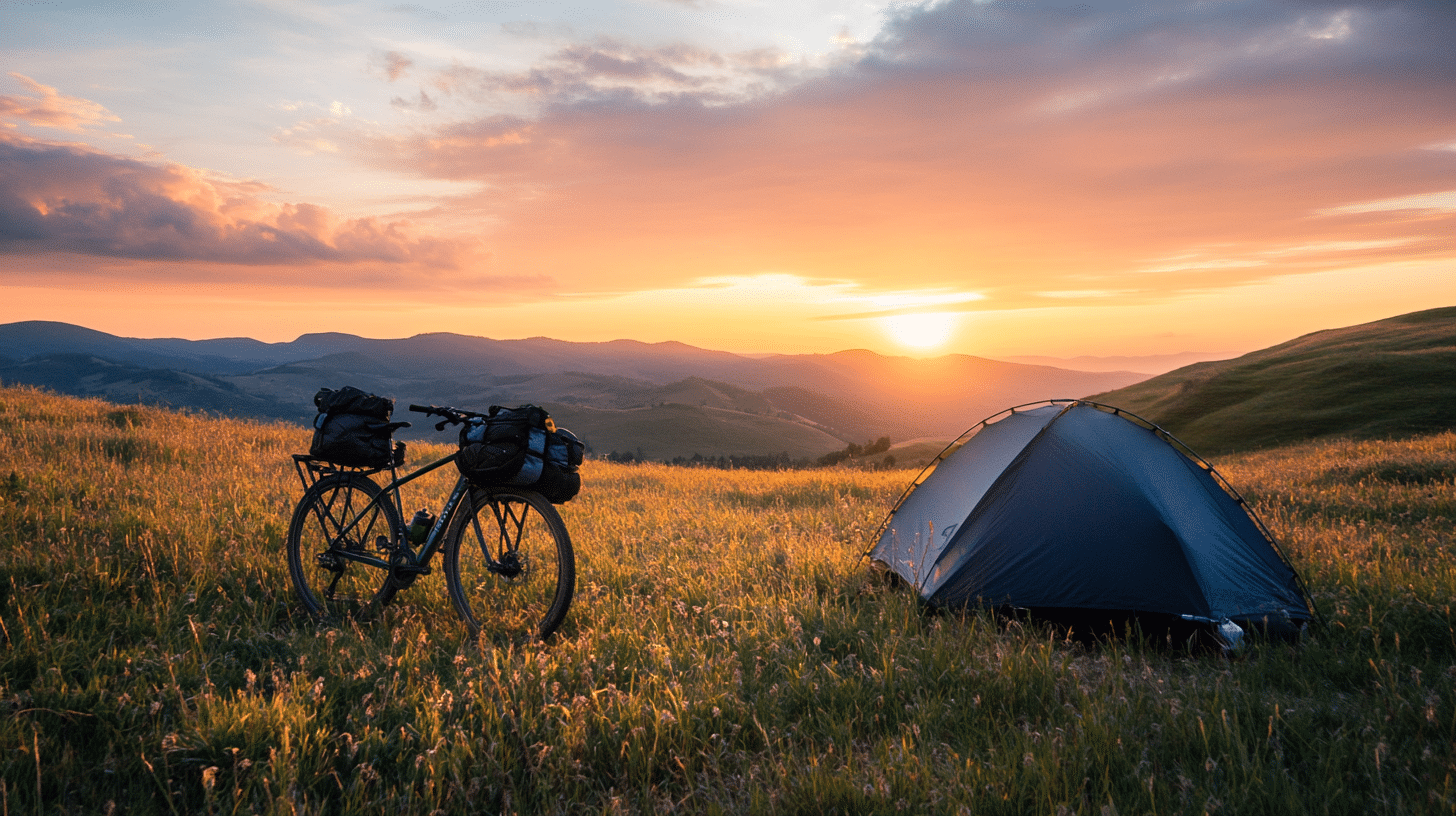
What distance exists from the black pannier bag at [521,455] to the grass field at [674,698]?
124 cm

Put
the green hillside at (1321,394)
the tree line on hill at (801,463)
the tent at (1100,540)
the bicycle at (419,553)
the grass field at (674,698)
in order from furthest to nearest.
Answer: the green hillside at (1321,394) < the tree line on hill at (801,463) < the tent at (1100,540) < the bicycle at (419,553) < the grass field at (674,698)

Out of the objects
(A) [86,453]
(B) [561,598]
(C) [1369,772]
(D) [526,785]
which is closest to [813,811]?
(D) [526,785]

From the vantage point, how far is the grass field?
132 inches

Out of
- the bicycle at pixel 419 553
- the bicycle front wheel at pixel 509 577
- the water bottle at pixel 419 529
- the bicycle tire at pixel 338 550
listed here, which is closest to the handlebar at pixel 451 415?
the bicycle at pixel 419 553

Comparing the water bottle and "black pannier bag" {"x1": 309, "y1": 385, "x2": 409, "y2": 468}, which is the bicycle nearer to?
the water bottle

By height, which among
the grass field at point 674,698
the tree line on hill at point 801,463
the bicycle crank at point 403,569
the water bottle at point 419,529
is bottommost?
the tree line on hill at point 801,463

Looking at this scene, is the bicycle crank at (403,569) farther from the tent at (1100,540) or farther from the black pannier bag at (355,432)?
the tent at (1100,540)

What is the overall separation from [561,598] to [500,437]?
1352mm

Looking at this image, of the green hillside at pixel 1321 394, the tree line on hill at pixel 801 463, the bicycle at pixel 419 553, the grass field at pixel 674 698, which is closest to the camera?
the grass field at pixel 674 698

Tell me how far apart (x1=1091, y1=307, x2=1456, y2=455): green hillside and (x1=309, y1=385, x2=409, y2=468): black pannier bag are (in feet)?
134

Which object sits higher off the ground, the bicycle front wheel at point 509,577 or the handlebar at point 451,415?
the handlebar at point 451,415

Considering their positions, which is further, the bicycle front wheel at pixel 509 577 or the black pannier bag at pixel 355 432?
the black pannier bag at pixel 355 432

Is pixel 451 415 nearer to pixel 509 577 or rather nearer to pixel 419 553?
pixel 419 553

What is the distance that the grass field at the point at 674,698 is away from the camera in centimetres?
335
